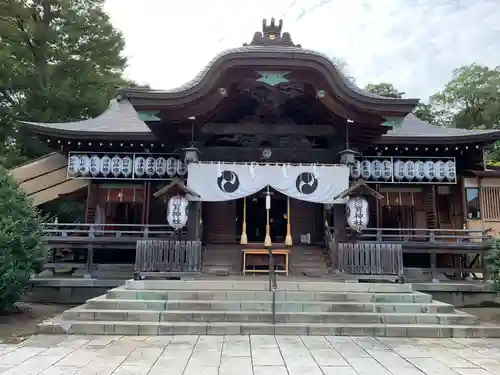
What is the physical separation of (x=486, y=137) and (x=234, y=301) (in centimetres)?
904

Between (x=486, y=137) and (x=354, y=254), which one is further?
(x=486, y=137)

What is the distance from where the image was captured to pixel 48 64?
21.0 metres

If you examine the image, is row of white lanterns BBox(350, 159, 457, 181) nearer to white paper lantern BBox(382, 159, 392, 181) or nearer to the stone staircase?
white paper lantern BBox(382, 159, 392, 181)

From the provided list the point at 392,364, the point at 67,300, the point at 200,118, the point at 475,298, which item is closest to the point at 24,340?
the point at 67,300

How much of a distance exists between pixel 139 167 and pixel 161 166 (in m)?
0.63

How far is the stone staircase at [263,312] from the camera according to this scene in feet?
22.9

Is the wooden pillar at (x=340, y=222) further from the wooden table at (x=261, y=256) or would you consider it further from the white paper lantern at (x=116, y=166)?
the white paper lantern at (x=116, y=166)

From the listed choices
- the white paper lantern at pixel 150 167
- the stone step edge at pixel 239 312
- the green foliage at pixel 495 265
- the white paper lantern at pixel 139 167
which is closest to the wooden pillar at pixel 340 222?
the stone step edge at pixel 239 312

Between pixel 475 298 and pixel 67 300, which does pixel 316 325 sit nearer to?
pixel 475 298

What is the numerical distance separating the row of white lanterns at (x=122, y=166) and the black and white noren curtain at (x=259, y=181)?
167 cm

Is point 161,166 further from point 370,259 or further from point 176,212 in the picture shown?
point 370,259

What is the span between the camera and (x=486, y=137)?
11883 millimetres

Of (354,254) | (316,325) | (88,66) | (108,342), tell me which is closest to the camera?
(108,342)

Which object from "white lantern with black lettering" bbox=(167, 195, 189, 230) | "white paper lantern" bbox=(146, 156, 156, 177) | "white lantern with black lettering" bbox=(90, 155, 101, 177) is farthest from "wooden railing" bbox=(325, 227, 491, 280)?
"white lantern with black lettering" bbox=(90, 155, 101, 177)
